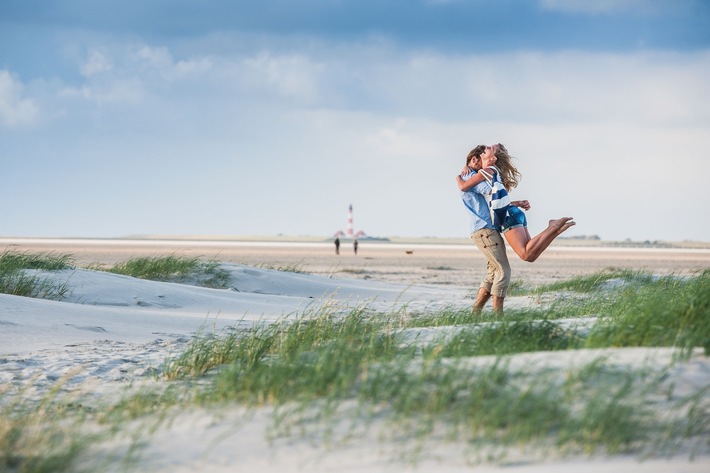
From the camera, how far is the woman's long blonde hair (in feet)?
24.6

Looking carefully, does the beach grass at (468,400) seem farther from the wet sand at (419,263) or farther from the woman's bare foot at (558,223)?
the wet sand at (419,263)

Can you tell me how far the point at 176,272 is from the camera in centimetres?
1464

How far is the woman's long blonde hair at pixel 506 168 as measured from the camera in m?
7.49

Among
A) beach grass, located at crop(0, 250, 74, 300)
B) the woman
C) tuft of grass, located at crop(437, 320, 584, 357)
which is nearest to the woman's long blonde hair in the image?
the woman

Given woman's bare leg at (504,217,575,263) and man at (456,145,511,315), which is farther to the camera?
man at (456,145,511,315)

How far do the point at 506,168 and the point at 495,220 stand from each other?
2.15 ft

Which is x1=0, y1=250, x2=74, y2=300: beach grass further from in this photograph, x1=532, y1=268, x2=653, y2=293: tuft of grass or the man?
x1=532, y1=268, x2=653, y2=293: tuft of grass

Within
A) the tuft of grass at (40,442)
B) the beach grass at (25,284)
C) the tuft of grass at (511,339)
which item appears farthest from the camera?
the beach grass at (25,284)

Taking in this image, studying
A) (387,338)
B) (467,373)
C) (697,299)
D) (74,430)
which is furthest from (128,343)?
(697,299)

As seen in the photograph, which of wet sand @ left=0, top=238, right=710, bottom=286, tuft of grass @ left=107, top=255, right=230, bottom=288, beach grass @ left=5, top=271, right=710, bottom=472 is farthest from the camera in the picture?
wet sand @ left=0, top=238, right=710, bottom=286

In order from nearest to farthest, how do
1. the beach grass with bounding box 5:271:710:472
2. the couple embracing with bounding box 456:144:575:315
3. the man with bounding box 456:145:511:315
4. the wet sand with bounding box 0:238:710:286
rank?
the beach grass with bounding box 5:271:710:472 → the couple embracing with bounding box 456:144:575:315 → the man with bounding box 456:145:511:315 → the wet sand with bounding box 0:238:710:286

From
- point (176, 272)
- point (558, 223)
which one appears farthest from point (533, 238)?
point (176, 272)

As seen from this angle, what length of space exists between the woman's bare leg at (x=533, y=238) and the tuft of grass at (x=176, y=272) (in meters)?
8.20

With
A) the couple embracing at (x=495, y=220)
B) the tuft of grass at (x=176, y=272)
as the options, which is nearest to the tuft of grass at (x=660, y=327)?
the couple embracing at (x=495, y=220)
